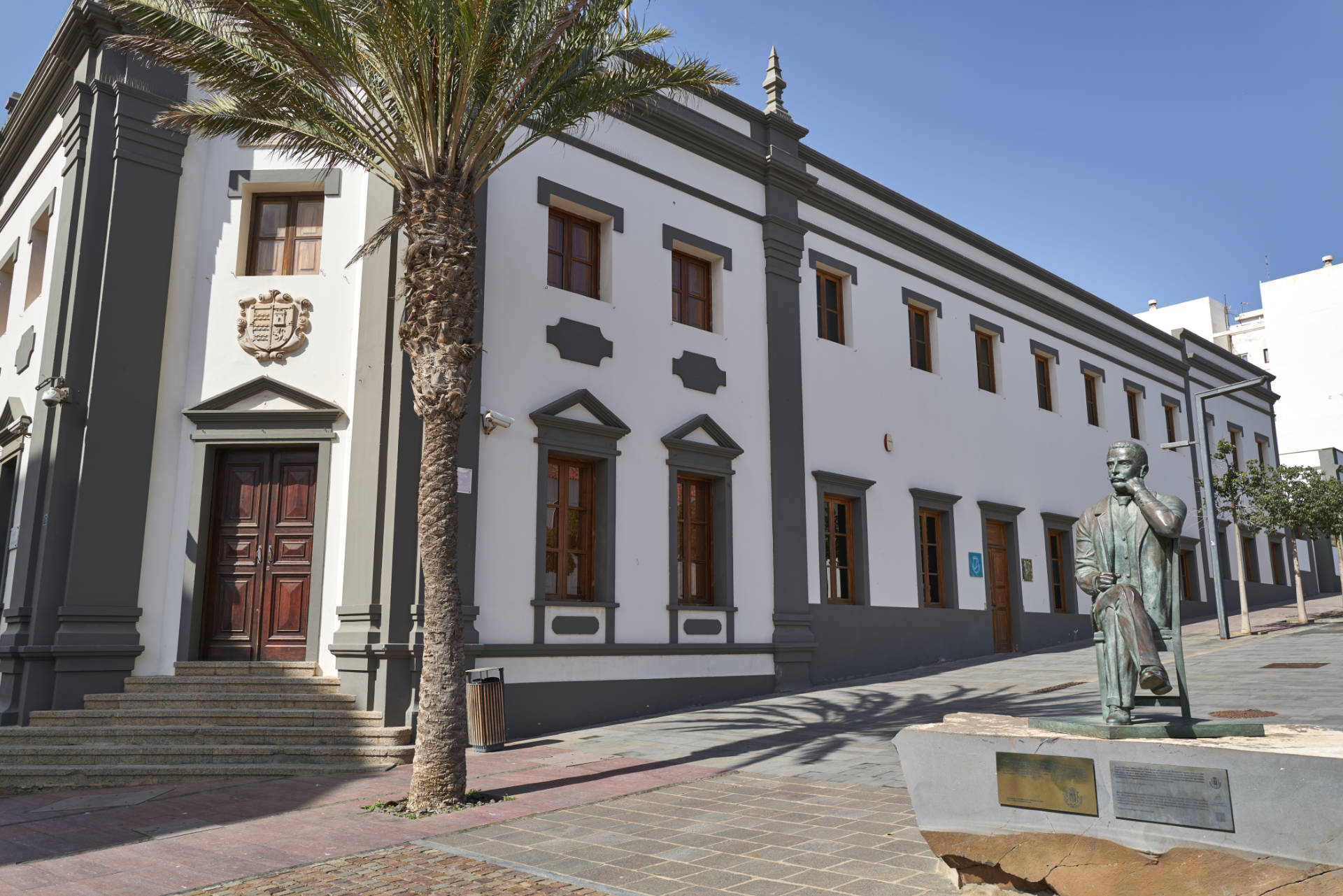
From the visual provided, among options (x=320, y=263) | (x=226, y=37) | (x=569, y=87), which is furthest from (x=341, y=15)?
(x=320, y=263)

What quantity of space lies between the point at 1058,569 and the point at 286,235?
16211mm

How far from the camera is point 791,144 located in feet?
53.8

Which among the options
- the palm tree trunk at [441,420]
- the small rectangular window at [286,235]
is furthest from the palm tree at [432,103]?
the small rectangular window at [286,235]

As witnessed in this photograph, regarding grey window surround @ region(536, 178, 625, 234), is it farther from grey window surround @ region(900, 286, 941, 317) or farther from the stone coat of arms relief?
grey window surround @ region(900, 286, 941, 317)

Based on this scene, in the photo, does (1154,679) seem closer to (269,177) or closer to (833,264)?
(269,177)

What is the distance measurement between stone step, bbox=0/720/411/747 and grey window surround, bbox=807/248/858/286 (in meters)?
10.0

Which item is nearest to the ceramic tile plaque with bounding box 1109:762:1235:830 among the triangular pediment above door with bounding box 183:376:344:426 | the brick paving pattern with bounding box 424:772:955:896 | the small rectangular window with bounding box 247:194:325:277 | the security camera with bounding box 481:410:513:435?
the brick paving pattern with bounding box 424:772:955:896

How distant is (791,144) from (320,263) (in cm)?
817

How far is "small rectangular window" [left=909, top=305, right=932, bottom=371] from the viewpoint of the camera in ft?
60.4

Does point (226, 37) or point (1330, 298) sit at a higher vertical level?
point (1330, 298)

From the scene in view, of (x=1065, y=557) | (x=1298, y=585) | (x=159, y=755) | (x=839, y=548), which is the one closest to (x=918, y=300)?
(x=839, y=548)

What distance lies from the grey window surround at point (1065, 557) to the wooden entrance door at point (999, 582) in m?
1.37

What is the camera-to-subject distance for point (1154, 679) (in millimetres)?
4945

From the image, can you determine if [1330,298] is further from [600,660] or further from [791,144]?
[600,660]
